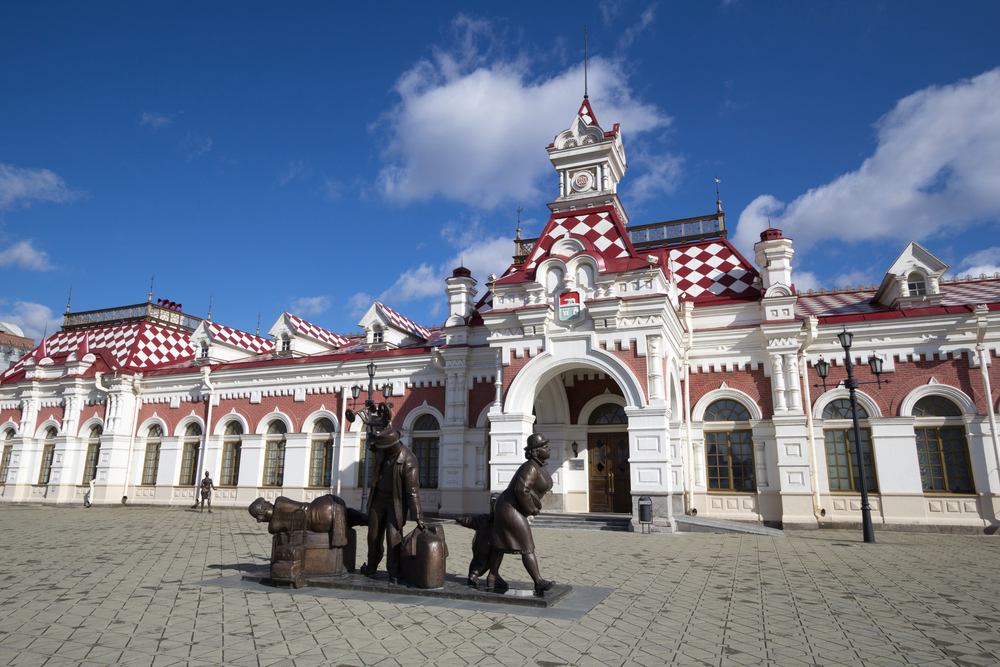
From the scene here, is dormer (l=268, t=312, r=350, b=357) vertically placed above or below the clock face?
below

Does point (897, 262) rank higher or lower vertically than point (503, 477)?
higher

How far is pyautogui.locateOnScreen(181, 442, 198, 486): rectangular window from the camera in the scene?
2355 centimetres

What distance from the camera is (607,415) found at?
18859mm

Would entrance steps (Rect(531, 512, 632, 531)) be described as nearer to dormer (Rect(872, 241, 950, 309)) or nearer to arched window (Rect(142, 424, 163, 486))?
dormer (Rect(872, 241, 950, 309))

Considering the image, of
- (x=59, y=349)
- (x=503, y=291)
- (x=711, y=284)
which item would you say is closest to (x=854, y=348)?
(x=711, y=284)

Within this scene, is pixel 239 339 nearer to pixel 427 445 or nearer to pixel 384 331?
pixel 384 331

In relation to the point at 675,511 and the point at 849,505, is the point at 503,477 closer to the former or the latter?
the point at 675,511

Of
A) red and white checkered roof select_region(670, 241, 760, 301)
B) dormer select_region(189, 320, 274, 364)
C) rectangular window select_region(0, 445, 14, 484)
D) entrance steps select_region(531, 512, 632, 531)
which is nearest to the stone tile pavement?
entrance steps select_region(531, 512, 632, 531)

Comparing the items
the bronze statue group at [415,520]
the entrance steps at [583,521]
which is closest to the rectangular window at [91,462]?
the entrance steps at [583,521]

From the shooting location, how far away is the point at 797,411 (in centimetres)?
1658

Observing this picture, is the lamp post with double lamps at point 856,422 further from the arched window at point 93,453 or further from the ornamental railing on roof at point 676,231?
the arched window at point 93,453

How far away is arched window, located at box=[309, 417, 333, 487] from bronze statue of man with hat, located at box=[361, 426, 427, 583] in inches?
568

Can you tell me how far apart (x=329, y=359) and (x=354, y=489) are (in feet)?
15.2

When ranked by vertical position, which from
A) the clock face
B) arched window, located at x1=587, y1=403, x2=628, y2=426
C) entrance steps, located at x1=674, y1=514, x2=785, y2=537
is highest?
the clock face
